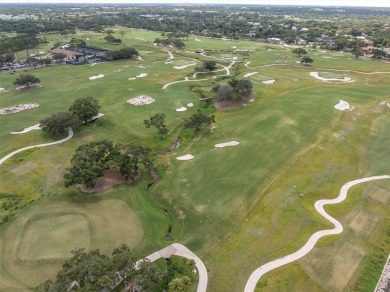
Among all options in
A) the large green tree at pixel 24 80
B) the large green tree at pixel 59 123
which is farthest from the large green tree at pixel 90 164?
the large green tree at pixel 24 80

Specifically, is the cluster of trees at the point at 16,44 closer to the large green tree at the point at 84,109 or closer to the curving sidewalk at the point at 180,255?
the large green tree at the point at 84,109

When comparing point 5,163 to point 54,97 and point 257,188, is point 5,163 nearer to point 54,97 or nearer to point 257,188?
point 54,97

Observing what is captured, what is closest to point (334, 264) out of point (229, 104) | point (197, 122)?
point (197, 122)

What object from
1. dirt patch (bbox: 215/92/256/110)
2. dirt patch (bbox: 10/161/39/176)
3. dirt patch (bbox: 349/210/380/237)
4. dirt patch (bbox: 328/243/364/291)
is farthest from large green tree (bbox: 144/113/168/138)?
dirt patch (bbox: 328/243/364/291)

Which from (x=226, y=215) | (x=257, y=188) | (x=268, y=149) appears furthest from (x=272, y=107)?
(x=226, y=215)

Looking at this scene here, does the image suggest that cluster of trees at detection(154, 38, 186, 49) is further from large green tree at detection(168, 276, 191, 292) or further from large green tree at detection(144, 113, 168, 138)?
large green tree at detection(168, 276, 191, 292)

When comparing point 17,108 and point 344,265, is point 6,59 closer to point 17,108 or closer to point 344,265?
point 17,108
